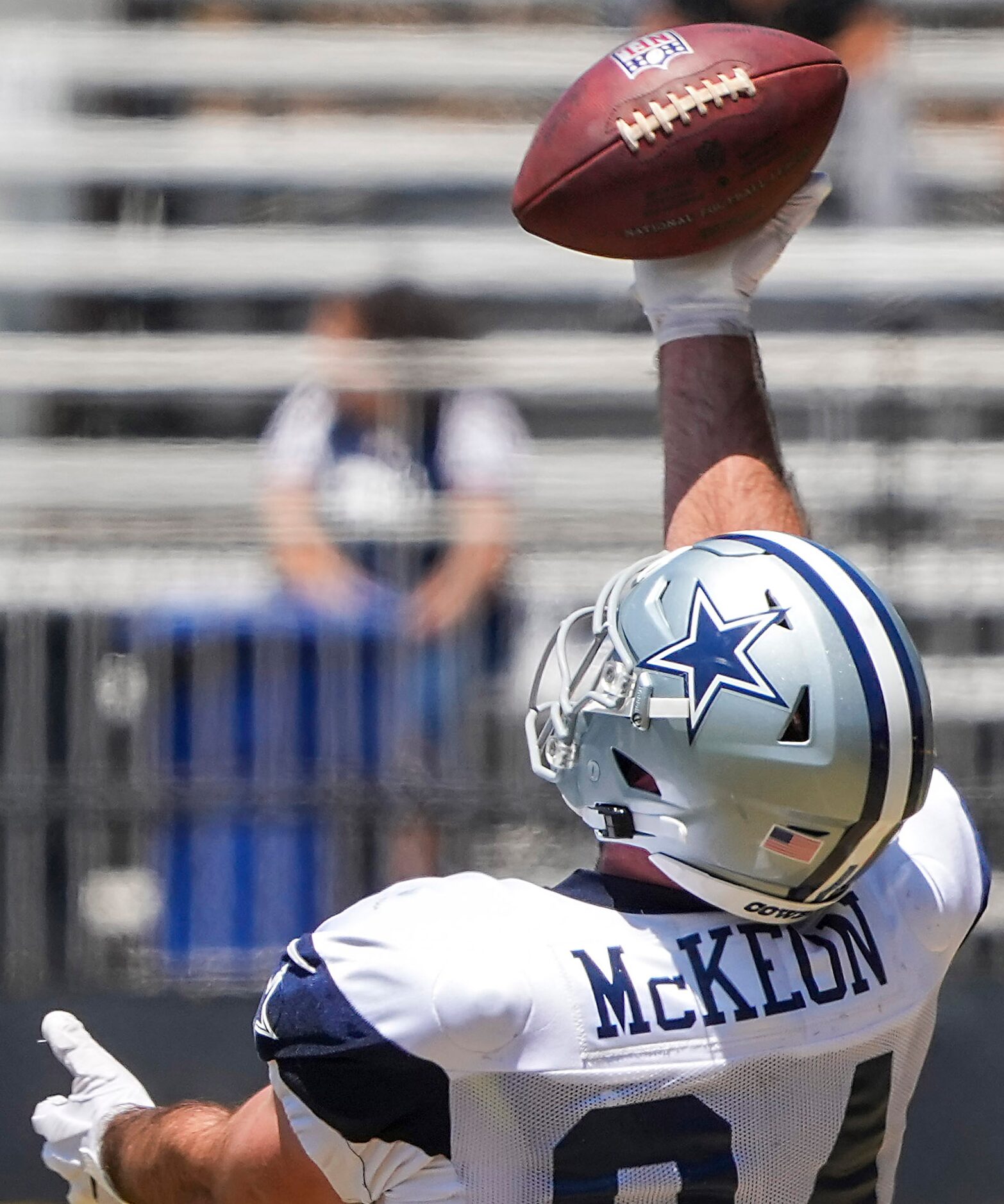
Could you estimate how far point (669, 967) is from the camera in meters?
1.53

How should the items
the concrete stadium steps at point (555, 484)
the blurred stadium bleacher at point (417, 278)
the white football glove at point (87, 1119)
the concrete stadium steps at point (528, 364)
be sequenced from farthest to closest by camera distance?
the concrete stadium steps at point (528, 364)
the blurred stadium bleacher at point (417, 278)
the concrete stadium steps at point (555, 484)
the white football glove at point (87, 1119)

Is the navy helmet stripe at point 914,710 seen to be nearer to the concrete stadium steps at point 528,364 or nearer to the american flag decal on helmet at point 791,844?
the american flag decal on helmet at point 791,844

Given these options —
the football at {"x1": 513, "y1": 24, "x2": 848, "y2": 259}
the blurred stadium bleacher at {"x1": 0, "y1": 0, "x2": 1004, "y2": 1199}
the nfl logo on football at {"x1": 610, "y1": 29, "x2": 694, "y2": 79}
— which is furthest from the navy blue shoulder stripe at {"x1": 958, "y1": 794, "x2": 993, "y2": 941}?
the blurred stadium bleacher at {"x1": 0, "y1": 0, "x2": 1004, "y2": 1199}

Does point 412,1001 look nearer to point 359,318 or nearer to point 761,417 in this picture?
point 761,417

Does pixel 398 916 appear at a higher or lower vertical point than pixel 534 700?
lower

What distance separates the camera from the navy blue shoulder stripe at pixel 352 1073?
1443 mm

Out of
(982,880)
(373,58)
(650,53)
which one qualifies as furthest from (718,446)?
(373,58)

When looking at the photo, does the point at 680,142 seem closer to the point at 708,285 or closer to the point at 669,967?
the point at 708,285

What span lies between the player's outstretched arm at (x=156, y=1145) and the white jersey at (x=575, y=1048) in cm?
6

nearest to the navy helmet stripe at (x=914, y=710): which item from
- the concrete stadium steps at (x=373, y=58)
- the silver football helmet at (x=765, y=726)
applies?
the silver football helmet at (x=765, y=726)

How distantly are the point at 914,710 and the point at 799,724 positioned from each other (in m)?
0.11

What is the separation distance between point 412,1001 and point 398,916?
0.08m

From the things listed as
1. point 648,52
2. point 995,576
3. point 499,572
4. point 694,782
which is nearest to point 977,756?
point 995,576

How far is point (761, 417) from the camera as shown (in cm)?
205
